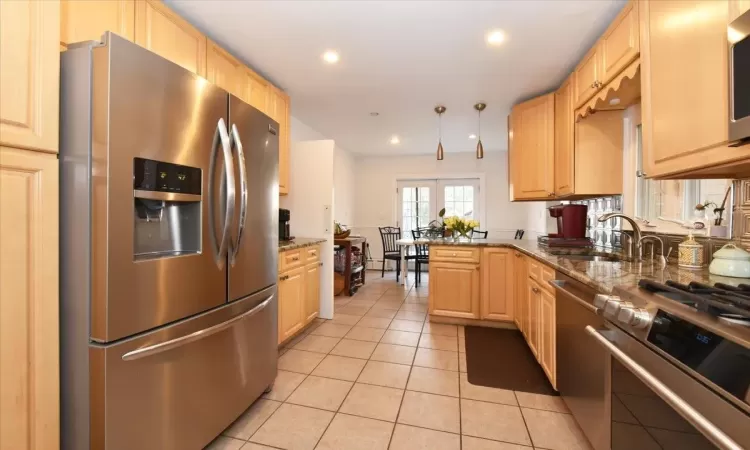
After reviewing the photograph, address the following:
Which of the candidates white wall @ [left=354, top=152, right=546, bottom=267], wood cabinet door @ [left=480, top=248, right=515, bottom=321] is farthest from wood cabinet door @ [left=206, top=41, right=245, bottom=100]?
white wall @ [left=354, top=152, right=546, bottom=267]

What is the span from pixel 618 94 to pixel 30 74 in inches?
114

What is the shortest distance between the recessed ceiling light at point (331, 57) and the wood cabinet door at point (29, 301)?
191 cm

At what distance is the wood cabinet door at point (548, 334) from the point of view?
6.21 feet

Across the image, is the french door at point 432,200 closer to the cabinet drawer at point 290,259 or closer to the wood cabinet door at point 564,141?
the wood cabinet door at point 564,141

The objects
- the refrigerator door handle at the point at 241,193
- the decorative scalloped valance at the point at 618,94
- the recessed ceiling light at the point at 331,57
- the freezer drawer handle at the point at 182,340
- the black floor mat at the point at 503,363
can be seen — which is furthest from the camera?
the recessed ceiling light at the point at 331,57

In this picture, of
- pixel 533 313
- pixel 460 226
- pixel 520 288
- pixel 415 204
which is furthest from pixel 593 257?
pixel 415 204

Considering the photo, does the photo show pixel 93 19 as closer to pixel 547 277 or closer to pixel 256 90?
pixel 256 90

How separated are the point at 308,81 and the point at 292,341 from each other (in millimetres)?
2332

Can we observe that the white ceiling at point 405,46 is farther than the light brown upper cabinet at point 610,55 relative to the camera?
Yes

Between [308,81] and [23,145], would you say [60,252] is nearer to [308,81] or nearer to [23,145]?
[23,145]

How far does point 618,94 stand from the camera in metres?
2.13

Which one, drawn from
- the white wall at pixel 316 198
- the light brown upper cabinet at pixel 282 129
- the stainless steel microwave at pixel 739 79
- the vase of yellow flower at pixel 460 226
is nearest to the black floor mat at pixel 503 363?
the vase of yellow flower at pixel 460 226

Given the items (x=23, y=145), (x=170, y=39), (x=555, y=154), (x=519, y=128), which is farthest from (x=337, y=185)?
(x=23, y=145)

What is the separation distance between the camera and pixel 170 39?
1843mm
